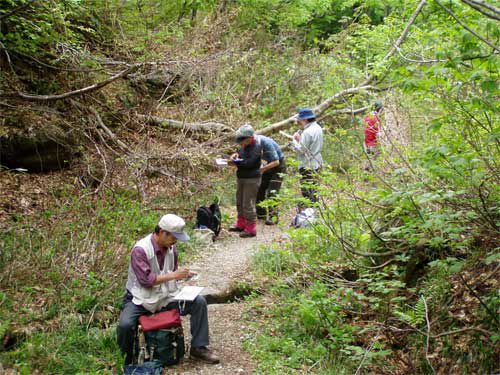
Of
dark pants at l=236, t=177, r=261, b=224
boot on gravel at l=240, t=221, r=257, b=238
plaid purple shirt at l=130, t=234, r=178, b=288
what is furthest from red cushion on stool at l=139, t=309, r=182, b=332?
boot on gravel at l=240, t=221, r=257, b=238

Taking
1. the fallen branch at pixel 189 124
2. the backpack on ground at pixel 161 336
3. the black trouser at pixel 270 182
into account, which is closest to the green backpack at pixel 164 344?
the backpack on ground at pixel 161 336

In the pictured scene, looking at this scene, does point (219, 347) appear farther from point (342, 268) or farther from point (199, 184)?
point (199, 184)

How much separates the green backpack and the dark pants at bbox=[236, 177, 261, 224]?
4.25 metres

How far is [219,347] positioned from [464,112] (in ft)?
12.2

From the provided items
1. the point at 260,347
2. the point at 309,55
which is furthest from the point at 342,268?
the point at 309,55

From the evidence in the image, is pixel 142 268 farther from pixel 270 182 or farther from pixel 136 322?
pixel 270 182

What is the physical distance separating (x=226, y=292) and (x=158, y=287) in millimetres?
2059

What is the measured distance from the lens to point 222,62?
45.7ft

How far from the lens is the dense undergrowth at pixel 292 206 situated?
4.96m

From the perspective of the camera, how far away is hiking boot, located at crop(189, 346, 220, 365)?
559 cm

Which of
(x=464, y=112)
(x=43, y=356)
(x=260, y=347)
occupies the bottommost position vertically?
(x=260, y=347)

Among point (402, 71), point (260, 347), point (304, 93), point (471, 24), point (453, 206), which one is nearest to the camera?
point (402, 71)

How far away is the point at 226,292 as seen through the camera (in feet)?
24.5

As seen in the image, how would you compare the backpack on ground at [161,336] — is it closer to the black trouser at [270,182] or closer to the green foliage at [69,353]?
the green foliage at [69,353]
